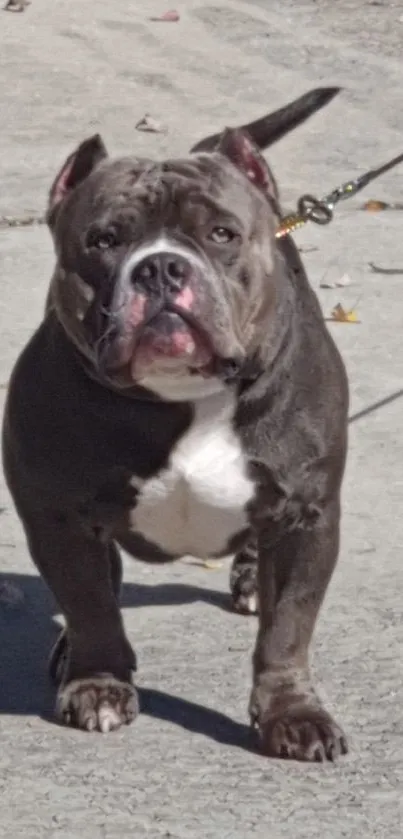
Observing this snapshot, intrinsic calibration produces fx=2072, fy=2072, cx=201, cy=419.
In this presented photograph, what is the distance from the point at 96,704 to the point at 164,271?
3.72 feet

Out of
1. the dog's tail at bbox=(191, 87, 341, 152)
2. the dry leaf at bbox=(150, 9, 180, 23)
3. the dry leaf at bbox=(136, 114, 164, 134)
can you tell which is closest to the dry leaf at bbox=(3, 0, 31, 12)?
the dry leaf at bbox=(150, 9, 180, 23)

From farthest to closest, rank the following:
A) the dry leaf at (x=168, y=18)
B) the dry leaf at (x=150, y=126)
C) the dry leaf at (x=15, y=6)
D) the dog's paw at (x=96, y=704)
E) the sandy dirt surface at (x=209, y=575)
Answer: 1. the dry leaf at (x=168, y=18)
2. the dry leaf at (x=15, y=6)
3. the dry leaf at (x=150, y=126)
4. the dog's paw at (x=96, y=704)
5. the sandy dirt surface at (x=209, y=575)

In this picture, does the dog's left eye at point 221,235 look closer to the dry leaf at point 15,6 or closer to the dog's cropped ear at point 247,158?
the dog's cropped ear at point 247,158

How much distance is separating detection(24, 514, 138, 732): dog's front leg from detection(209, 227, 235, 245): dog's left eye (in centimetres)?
73

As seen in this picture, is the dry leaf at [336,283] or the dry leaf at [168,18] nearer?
the dry leaf at [336,283]

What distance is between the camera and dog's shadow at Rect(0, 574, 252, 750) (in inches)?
182

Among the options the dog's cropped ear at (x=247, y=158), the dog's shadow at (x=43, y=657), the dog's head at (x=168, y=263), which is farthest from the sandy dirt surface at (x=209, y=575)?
the dog's cropped ear at (x=247, y=158)

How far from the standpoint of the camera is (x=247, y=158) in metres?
4.23

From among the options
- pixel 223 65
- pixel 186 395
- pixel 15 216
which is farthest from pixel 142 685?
pixel 223 65

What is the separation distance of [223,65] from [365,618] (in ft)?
22.2

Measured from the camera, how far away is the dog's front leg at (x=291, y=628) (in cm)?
443

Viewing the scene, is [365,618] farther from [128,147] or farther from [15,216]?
[128,147]

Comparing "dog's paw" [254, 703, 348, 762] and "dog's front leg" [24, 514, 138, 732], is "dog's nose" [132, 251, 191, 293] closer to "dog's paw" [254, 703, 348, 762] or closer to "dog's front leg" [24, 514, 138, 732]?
"dog's front leg" [24, 514, 138, 732]

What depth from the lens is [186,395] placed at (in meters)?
4.22
